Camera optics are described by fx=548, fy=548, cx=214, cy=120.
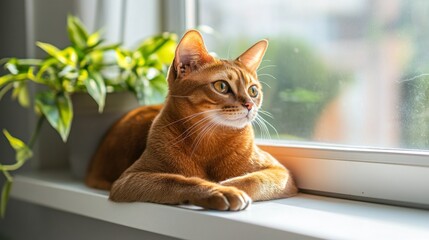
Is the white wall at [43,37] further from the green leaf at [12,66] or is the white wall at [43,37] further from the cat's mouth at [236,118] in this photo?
the cat's mouth at [236,118]

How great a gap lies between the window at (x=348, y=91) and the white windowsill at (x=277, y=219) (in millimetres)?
63

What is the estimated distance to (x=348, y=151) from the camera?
1.16 m

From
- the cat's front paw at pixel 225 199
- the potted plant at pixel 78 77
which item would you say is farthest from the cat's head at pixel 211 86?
the potted plant at pixel 78 77

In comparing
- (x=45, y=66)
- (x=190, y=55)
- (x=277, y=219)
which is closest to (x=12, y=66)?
(x=45, y=66)

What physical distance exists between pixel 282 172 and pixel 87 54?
62 cm

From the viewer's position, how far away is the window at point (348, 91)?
1096mm

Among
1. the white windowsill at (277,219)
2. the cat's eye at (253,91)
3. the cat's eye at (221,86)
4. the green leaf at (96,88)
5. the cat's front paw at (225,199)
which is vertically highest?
the cat's eye at (221,86)

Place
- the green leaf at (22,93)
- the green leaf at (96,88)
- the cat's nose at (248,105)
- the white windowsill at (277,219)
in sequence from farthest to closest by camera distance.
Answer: the green leaf at (22,93) < the green leaf at (96,88) < the cat's nose at (248,105) < the white windowsill at (277,219)

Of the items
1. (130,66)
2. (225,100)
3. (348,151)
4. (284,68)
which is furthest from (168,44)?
(348,151)

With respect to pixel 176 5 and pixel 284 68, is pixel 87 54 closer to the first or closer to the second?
pixel 176 5

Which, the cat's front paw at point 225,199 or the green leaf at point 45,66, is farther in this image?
the green leaf at point 45,66

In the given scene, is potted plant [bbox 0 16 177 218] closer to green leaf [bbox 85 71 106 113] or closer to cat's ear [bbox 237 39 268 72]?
green leaf [bbox 85 71 106 113]

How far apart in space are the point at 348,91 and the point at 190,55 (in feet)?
1.22

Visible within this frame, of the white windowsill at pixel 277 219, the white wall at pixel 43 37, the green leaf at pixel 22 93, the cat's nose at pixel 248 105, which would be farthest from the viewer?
the white wall at pixel 43 37
